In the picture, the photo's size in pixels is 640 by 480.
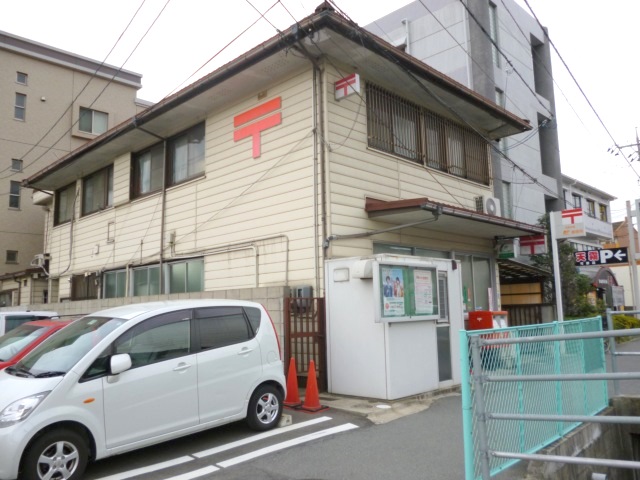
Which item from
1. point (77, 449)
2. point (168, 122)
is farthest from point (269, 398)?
point (168, 122)

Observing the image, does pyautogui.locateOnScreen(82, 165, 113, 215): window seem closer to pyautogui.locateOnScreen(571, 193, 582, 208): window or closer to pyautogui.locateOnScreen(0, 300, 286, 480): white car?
pyautogui.locateOnScreen(0, 300, 286, 480): white car

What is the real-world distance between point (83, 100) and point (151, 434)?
2440 centimetres

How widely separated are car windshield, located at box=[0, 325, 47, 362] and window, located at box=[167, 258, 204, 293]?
4.22 meters

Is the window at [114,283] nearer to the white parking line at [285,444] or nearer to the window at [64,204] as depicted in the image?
the window at [64,204]

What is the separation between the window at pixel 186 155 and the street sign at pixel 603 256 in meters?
14.9

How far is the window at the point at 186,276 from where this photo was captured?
12.3 meters

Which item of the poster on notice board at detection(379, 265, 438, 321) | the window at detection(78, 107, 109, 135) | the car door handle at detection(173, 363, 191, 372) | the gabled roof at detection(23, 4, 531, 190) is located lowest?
the car door handle at detection(173, 363, 191, 372)

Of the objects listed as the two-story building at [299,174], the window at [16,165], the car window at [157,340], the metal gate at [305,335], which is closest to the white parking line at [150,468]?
the car window at [157,340]

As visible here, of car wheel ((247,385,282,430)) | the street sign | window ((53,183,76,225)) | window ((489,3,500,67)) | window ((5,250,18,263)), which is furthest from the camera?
window ((5,250,18,263))

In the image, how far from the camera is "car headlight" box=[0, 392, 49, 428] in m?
4.57

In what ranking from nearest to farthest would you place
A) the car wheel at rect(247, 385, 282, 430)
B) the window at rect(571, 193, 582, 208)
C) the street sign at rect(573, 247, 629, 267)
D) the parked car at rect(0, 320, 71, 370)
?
the car wheel at rect(247, 385, 282, 430) < the parked car at rect(0, 320, 71, 370) < the street sign at rect(573, 247, 629, 267) < the window at rect(571, 193, 582, 208)

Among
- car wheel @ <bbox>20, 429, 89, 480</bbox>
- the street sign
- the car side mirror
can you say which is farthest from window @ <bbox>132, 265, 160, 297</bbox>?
the street sign

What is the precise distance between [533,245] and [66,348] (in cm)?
1188

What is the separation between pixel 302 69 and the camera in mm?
10102
